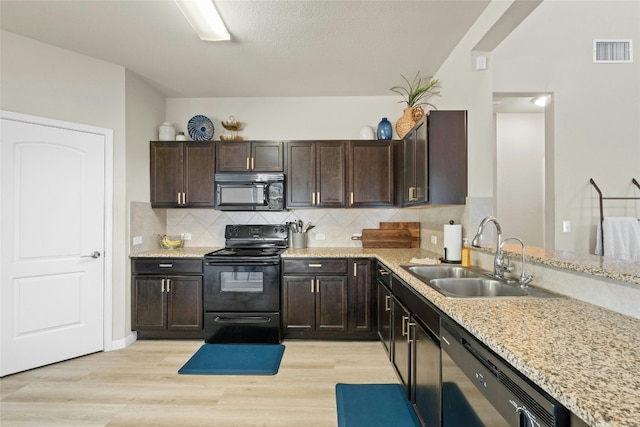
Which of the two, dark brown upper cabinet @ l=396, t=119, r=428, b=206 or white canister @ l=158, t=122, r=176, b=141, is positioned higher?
white canister @ l=158, t=122, r=176, b=141

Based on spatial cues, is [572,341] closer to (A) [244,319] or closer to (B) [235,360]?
(B) [235,360]

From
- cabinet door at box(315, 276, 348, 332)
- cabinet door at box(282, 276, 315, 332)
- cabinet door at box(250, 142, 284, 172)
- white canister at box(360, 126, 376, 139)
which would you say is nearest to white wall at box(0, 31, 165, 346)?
cabinet door at box(250, 142, 284, 172)

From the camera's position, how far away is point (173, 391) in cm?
227

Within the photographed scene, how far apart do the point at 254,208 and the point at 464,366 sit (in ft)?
8.82

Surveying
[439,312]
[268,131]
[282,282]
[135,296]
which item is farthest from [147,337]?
[439,312]

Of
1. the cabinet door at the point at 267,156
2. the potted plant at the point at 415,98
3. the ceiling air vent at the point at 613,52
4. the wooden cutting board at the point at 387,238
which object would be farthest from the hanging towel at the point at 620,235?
the cabinet door at the point at 267,156

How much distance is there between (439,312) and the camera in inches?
58.4

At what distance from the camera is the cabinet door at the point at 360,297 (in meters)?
3.11

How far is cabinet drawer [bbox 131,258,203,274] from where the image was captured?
10.3 feet

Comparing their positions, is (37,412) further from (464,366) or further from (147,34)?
(147,34)

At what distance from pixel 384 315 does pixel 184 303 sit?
2.08 m

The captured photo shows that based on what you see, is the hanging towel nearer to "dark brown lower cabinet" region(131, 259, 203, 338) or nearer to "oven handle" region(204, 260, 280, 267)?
"oven handle" region(204, 260, 280, 267)

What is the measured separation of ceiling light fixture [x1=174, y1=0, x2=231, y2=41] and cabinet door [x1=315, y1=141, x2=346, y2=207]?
5.01 feet

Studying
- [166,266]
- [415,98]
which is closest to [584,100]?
[415,98]
